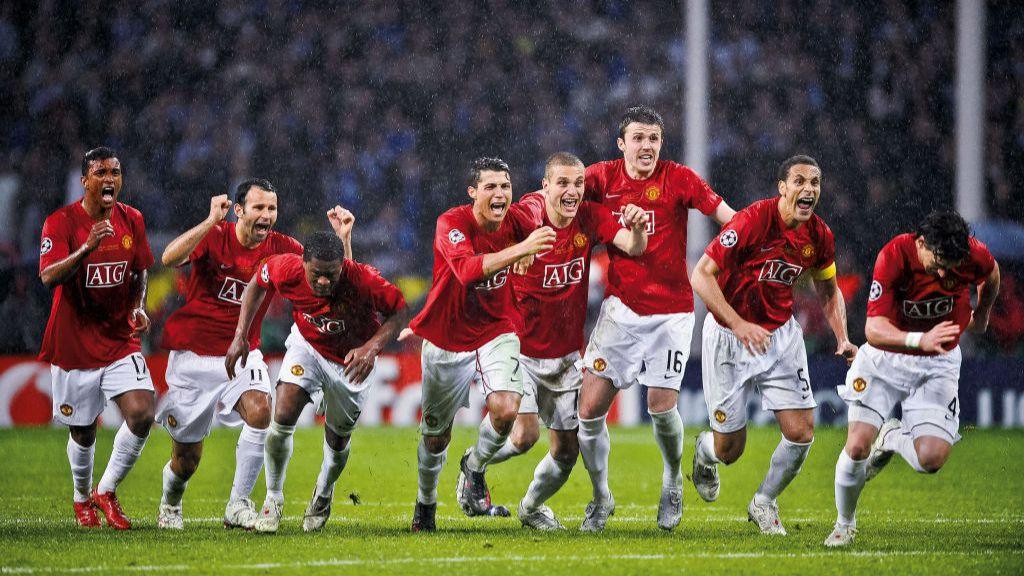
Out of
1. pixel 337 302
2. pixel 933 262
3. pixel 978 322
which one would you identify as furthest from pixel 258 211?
pixel 978 322

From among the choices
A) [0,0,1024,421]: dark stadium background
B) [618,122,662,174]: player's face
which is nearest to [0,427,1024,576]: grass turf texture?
[618,122,662,174]: player's face

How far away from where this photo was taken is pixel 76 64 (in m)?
20.4

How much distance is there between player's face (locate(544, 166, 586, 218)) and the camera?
290 inches

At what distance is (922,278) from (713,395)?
1.41 m

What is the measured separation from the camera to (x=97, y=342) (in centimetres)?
766

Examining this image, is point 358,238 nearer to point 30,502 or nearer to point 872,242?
point 872,242

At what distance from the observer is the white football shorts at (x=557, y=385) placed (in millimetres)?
7805

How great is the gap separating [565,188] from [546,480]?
1.69 m

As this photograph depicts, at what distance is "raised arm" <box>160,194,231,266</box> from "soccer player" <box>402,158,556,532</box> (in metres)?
1.22

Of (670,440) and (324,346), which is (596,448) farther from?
(324,346)

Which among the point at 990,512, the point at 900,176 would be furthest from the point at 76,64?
the point at 990,512

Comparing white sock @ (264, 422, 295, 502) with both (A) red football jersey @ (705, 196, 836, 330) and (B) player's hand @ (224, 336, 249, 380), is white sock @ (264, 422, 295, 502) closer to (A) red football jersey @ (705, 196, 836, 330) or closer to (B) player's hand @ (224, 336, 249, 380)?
(B) player's hand @ (224, 336, 249, 380)

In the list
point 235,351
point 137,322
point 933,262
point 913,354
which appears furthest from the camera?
point 137,322

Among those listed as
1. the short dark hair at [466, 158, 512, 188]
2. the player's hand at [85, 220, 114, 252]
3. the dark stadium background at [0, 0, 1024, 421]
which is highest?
the dark stadium background at [0, 0, 1024, 421]
